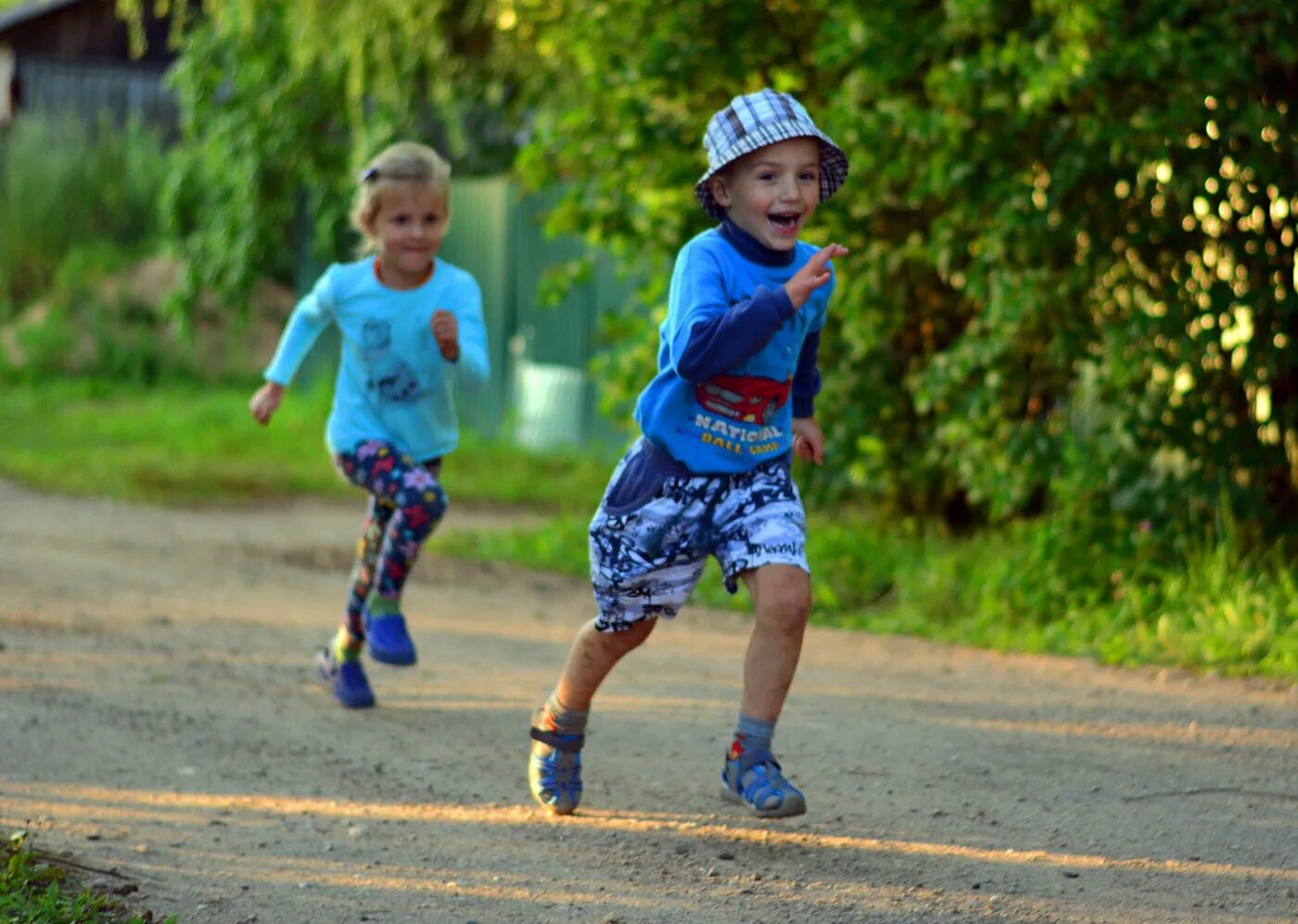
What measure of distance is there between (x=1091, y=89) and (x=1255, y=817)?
11.4 ft

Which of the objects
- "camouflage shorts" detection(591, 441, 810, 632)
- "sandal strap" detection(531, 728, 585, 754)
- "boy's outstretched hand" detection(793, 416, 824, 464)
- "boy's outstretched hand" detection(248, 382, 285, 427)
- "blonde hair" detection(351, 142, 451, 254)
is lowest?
"sandal strap" detection(531, 728, 585, 754)

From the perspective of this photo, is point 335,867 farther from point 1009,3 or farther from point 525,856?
point 1009,3

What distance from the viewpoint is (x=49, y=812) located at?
4582mm

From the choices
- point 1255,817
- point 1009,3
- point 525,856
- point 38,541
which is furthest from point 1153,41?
point 38,541

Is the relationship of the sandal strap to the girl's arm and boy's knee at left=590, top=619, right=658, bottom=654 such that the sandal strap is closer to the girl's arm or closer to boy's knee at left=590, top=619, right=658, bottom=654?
boy's knee at left=590, top=619, right=658, bottom=654

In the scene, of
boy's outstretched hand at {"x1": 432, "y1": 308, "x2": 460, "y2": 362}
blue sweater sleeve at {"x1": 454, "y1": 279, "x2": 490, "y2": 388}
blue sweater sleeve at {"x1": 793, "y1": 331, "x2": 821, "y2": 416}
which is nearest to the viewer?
blue sweater sleeve at {"x1": 793, "y1": 331, "x2": 821, "y2": 416}

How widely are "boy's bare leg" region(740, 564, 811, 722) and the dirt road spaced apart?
1.14 ft

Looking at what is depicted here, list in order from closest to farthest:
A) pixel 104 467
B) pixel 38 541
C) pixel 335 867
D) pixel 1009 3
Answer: pixel 335 867 < pixel 1009 3 < pixel 38 541 < pixel 104 467

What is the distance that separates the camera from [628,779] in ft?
16.3

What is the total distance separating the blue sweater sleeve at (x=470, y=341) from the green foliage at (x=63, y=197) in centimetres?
1517

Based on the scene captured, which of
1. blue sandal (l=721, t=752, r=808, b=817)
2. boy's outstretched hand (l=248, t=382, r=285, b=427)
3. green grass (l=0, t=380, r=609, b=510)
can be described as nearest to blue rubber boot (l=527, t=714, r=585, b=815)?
blue sandal (l=721, t=752, r=808, b=817)

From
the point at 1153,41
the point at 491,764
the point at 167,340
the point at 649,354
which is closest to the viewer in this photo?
the point at 491,764

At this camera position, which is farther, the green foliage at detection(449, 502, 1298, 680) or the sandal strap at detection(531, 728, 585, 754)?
the green foliage at detection(449, 502, 1298, 680)

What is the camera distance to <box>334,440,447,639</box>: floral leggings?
5730 millimetres
